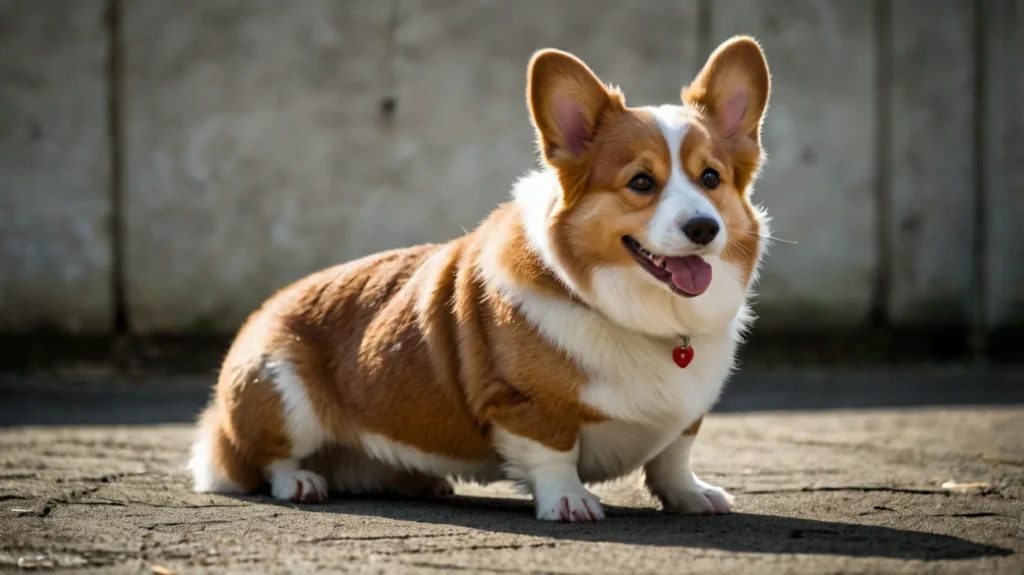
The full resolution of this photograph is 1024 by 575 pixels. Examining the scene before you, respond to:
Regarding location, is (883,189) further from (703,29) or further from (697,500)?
(697,500)

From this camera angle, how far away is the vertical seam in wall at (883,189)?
8.27m


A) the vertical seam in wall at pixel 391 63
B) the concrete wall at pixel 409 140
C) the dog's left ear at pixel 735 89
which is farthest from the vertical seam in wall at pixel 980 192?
the dog's left ear at pixel 735 89

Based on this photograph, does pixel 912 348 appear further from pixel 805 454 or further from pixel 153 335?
pixel 153 335

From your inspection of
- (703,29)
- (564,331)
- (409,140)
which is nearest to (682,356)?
(564,331)

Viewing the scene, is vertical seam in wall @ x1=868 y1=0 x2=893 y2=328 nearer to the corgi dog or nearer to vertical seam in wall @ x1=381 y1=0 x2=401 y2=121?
vertical seam in wall @ x1=381 y1=0 x2=401 y2=121

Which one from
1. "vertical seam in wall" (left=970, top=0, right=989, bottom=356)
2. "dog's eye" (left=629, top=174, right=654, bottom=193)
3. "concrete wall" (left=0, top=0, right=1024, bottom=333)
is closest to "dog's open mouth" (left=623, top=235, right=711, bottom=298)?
"dog's eye" (left=629, top=174, right=654, bottom=193)

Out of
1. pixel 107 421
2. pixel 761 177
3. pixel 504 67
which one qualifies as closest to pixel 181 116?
pixel 504 67

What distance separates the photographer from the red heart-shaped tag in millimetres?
3398

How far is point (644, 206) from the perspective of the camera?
328 cm

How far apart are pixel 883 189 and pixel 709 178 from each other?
17.3 ft

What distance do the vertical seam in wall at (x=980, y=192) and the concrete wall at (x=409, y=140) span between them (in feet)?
0.04

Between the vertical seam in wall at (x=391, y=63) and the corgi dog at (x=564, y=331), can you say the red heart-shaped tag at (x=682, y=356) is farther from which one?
the vertical seam in wall at (x=391, y=63)

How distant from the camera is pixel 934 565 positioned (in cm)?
276

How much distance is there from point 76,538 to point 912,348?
638 cm
